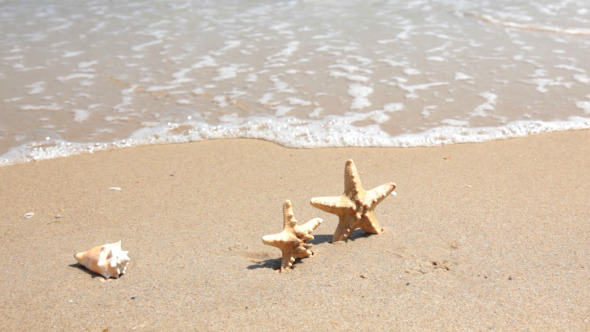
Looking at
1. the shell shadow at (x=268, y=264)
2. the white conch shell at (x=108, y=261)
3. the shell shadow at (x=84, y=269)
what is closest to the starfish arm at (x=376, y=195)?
the shell shadow at (x=268, y=264)

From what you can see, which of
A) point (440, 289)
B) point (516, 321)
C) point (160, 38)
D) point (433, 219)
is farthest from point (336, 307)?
point (160, 38)

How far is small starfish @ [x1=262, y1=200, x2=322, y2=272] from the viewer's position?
2.84 m

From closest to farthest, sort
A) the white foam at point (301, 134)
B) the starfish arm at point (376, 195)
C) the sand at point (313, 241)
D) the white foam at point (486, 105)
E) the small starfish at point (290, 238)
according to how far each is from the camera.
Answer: the sand at point (313, 241), the small starfish at point (290, 238), the starfish arm at point (376, 195), the white foam at point (301, 134), the white foam at point (486, 105)

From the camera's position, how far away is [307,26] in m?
8.95

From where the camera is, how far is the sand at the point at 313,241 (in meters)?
2.58

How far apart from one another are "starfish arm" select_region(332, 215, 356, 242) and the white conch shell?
1.09 meters

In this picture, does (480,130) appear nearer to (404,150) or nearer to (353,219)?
(404,150)

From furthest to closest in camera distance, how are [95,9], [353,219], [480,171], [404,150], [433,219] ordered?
[95,9], [404,150], [480,171], [433,219], [353,219]

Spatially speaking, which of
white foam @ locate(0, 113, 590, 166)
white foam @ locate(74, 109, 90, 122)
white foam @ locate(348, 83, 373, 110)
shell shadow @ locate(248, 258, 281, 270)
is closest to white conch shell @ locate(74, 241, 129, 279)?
shell shadow @ locate(248, 258, 281, 270)

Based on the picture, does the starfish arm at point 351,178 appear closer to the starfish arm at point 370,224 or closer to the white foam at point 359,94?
the starfish arm at point 370,224

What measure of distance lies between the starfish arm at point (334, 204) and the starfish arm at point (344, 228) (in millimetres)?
62

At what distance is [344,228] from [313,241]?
21 centimetres

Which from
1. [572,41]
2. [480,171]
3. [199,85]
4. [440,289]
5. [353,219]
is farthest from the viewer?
[572,41]

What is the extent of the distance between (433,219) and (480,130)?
193cm
